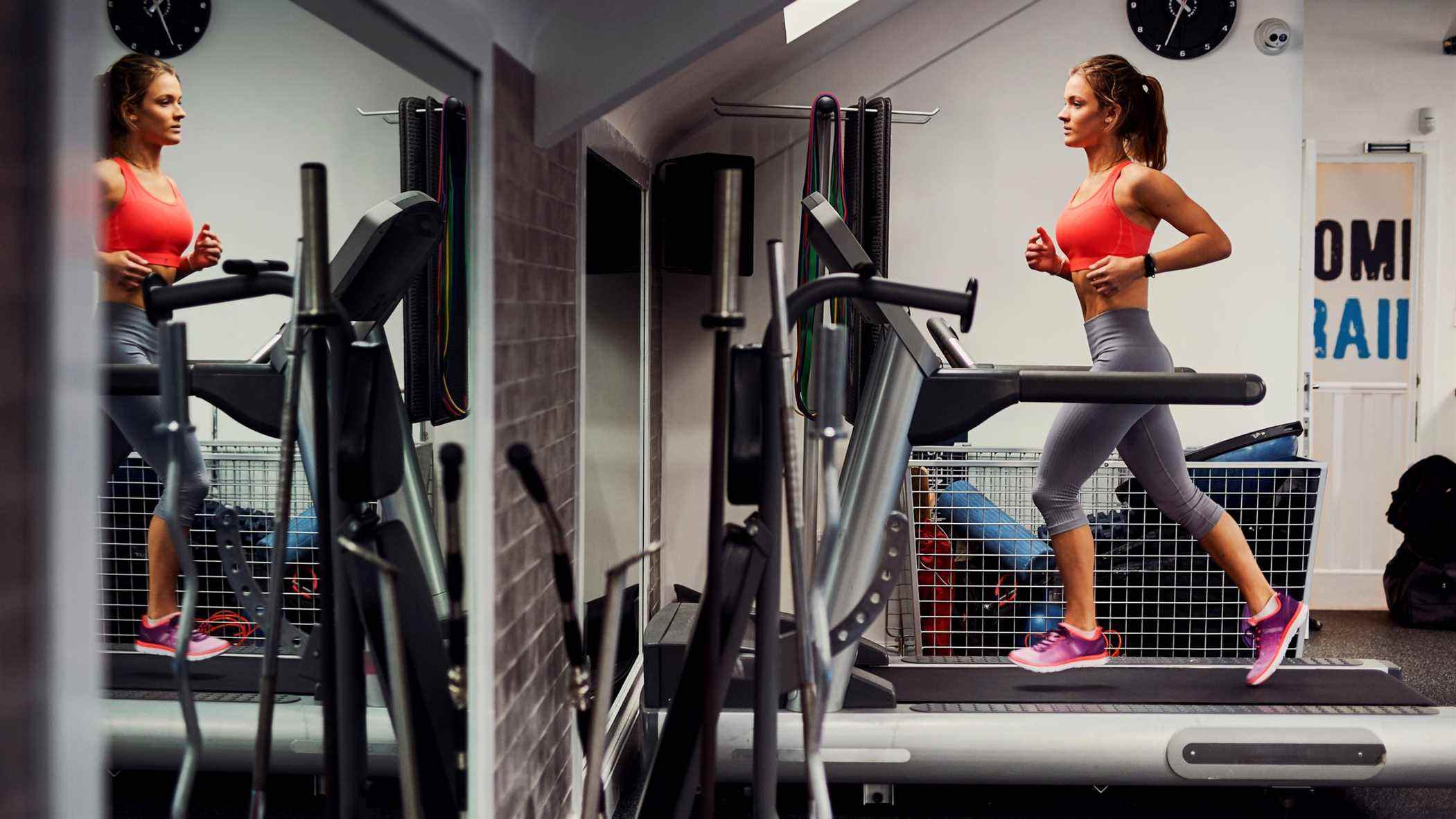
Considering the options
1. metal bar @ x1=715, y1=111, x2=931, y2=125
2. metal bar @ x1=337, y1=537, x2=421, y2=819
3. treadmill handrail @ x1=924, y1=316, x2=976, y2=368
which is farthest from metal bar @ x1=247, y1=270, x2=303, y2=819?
metal bar @ x1=715, y1=111, x2=931, y2=125

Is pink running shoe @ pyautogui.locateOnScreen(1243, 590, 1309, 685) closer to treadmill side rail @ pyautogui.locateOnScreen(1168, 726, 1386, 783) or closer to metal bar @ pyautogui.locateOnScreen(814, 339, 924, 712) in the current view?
treadmill side rail @ pyautogui.locateOnScreen(1168, 726, 1386, 783)

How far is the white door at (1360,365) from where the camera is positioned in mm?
5036

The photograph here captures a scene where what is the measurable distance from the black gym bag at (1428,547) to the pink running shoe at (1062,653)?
234 cm

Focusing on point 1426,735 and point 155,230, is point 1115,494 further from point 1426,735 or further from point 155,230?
point 155,230

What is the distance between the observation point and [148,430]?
0.95 meters

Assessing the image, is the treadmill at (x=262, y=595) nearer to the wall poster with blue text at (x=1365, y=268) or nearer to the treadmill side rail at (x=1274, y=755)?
the treadmill side rail at (x=1274, y=755)

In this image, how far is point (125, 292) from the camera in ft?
2.93

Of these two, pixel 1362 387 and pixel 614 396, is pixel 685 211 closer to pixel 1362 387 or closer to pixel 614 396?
pixel 614 396

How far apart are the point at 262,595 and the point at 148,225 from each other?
0.43m

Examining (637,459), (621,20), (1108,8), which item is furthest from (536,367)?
(1108,8)

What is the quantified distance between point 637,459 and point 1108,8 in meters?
2.49

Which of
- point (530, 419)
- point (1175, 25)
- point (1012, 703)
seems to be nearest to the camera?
point (530, 419)

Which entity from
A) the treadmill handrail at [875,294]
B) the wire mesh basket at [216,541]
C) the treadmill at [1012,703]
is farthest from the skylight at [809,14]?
the wire mesh basket at [216,541]

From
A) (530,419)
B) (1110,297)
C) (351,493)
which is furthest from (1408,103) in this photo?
(351,493)
